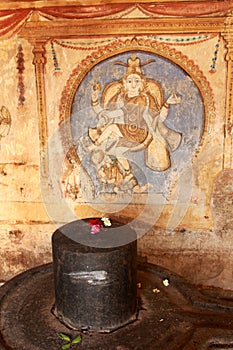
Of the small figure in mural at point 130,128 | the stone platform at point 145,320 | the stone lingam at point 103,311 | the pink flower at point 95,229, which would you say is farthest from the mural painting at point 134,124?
the pink flower at point 95,229

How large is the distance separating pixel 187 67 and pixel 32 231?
3097mm

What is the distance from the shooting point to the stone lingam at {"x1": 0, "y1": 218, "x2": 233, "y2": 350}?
119 inches

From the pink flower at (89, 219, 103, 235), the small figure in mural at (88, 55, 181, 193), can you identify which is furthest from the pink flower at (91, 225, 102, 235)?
the small figure in mural at (88, 55, 181, 193)

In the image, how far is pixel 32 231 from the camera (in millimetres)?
5738

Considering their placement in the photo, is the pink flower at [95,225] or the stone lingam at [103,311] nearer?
the stone lingam at [103,311]

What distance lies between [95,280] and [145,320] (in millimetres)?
581

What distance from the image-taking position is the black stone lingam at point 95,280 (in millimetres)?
3094

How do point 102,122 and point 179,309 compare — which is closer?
point 179,309

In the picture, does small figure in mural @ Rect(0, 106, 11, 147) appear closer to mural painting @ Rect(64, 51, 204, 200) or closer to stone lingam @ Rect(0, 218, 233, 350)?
mural painting @ Rect(64, 51, 204, 200)

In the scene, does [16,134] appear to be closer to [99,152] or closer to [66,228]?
[99,152]

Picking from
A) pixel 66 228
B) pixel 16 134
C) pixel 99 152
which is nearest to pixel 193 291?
pixel 66 228

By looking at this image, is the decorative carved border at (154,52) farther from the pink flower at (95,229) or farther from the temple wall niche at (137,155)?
the pink flower at (95,229)

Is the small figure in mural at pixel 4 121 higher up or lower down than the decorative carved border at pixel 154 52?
lower down

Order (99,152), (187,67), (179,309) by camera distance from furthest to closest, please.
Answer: (99,152) → (187,67) → (179,309)
